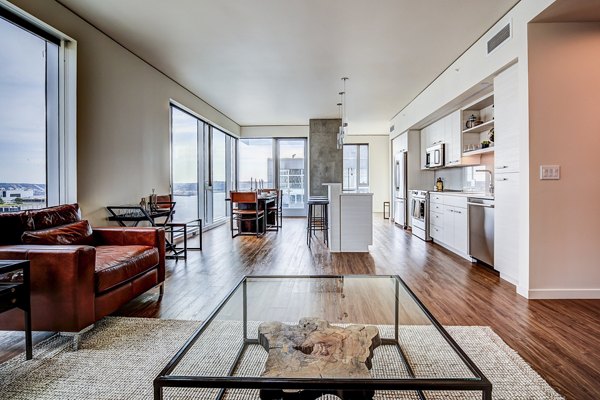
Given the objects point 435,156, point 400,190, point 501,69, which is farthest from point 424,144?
point 501,69

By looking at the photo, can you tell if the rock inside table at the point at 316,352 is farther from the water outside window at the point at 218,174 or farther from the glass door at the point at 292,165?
the glass door at the point at 292,165

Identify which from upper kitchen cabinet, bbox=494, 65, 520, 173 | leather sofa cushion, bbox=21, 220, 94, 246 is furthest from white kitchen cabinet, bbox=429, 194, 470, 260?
leather sofa cushion, bbox=21, 220, 94, 246

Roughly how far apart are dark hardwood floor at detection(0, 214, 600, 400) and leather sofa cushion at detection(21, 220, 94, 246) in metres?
0.68

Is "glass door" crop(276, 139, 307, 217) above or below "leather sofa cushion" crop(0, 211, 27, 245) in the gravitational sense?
above

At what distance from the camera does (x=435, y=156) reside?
591cm

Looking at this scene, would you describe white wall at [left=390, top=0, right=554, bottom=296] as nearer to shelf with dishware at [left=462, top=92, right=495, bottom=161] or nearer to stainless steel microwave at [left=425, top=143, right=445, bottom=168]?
shelf with dishware at [left=462, top=92, right=495, bottom=161]

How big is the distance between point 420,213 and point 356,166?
5.04 m

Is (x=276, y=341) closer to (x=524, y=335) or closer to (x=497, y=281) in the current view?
(x=524, y=335)

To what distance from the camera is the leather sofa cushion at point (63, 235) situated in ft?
7.61

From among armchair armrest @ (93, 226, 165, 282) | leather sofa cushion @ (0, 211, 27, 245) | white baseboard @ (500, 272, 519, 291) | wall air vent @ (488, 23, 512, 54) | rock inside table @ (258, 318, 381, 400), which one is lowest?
white baseboard @ (500, 272, 519, 291)

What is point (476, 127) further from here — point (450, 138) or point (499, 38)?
point (499, 38)

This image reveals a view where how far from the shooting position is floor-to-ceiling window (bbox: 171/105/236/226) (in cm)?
592

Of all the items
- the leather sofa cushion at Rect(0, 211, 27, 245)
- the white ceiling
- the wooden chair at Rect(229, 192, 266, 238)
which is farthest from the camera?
the wooden chair at Rect(229, 192, 266, 238)

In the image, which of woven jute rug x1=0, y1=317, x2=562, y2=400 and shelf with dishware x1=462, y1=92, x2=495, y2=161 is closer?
woven jute rug x1=0, y1=317, x2=562, y2=400
